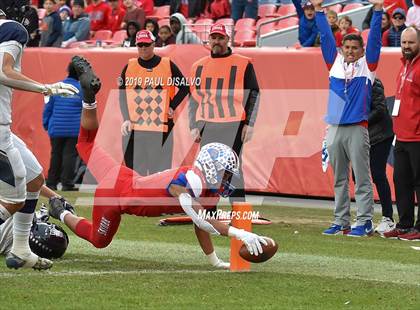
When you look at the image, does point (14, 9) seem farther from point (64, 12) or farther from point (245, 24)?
point (64, 12)

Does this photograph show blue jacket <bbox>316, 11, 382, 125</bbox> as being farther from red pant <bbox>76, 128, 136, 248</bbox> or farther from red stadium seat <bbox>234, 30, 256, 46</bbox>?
red stadium seat <bbox>234, 30, 256, 46</bbox>

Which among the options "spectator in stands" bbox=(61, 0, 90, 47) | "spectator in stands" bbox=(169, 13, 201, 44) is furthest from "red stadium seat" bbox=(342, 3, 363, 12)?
"spectator in stands" bbox=(61, 0, 90, 47)

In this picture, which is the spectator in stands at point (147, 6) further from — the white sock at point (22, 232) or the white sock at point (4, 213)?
the white sock at point (4, 213)

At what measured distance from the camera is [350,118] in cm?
1034

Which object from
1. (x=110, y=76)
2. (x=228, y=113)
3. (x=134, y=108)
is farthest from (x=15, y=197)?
(x=110, y=76)

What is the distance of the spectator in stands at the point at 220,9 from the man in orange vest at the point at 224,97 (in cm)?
777

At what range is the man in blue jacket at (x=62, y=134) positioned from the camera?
50.0ft

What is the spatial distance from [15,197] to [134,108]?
4822 millimetres

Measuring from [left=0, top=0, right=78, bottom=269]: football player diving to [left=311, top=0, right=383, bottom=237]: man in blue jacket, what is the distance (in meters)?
3.68

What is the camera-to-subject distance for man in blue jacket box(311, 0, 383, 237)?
10297 millimetres

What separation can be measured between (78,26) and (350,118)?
9.69 meters

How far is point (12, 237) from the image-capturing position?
831 centimetres

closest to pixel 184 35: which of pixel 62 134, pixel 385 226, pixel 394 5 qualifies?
pixel 62 134

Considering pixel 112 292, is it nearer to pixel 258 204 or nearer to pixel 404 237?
pixel 404 237
